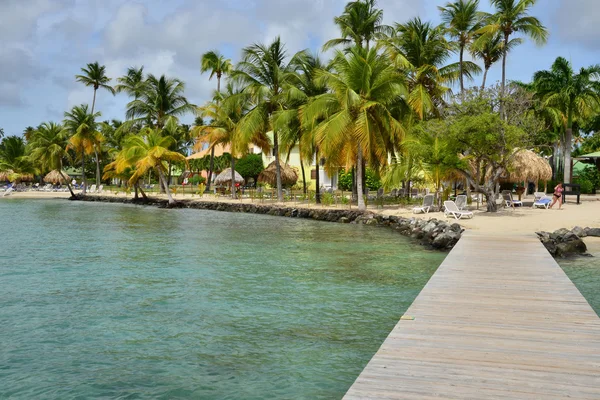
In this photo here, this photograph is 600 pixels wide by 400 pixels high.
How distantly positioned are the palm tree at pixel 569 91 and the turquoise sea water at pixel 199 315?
83.3 ft

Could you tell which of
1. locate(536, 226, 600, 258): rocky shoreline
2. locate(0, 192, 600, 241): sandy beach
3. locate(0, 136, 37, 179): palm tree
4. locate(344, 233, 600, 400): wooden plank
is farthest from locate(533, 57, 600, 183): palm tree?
locate(0, 136, 37, 179): palm tree

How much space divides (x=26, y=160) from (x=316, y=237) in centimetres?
6182

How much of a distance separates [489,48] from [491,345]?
104 feet

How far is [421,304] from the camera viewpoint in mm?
7199

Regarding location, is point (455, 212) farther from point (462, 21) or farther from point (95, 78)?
point (95, 78)

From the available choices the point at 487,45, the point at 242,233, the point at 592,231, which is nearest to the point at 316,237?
the point at 242,233

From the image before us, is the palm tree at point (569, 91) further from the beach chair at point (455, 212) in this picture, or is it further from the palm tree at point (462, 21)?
the beach chair at point (455, 212)

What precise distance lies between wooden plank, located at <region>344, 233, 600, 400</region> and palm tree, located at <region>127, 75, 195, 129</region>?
1728 inches

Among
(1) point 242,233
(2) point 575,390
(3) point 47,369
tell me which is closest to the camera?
(2) point 575,390

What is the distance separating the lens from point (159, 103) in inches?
1928

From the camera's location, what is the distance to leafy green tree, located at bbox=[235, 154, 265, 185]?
5488cm

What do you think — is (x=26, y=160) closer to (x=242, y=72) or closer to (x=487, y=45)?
(x=242, y=72)

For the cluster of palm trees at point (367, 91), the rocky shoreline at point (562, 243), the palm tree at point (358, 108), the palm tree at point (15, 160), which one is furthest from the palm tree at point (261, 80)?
the palm tree at point (15, 160)

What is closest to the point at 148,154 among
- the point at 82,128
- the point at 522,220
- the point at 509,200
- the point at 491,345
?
the point at 82,128
